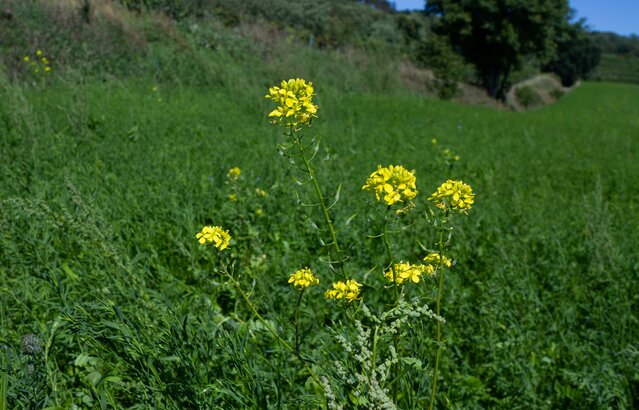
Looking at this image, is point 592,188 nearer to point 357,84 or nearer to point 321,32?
point 357,84

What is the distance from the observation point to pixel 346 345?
1.33 metres

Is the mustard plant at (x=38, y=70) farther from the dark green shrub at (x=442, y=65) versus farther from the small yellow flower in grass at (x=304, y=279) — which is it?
the dark green shrub at (x=442, y=65)

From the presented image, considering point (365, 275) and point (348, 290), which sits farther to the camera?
point (348, 290)

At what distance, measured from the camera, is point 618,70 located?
266 ft

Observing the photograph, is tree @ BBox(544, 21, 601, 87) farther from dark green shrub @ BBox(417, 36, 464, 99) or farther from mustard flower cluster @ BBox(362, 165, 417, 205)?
mustard flower cluster @ BBox(362, 165, 417, 205)

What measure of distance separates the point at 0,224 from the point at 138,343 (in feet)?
4.48

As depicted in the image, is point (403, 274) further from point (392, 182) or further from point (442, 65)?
point (442, 65)

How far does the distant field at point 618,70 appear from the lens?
237 feet

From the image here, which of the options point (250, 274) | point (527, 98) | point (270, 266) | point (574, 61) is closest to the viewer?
point (250, 274)

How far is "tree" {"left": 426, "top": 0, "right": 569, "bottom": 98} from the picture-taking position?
1133 inches

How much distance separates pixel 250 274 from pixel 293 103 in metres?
1.12

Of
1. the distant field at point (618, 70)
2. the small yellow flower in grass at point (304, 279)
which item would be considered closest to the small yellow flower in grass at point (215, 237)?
the small yellow flower in grass at point (304, 279)

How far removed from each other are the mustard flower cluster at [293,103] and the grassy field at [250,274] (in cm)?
13

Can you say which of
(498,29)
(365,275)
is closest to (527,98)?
(498,29)
